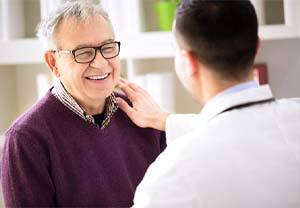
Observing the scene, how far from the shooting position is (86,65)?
152 cm

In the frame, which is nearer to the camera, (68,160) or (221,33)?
(221,33)

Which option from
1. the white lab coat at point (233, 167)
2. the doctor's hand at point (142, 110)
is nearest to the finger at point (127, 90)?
the doctor's hand at point (142, 110)

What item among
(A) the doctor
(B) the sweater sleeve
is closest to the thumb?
(B) the sweater sleeve

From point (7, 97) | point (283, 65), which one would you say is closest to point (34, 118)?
point (7, 97)

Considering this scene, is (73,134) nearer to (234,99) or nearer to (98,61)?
(98,61)

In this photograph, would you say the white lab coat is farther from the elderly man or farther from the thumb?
the thumb

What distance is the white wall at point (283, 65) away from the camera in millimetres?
2275

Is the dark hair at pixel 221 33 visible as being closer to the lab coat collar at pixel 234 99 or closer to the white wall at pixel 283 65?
the lab coat collar at pixel 234 99

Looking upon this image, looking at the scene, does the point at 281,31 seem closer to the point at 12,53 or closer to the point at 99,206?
the point at 99,206

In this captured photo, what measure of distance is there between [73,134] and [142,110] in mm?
268

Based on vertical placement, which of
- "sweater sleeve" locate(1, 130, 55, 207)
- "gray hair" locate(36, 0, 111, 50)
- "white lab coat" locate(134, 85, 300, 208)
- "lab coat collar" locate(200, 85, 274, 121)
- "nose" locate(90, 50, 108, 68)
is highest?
"gray hair" locate(36, 0, 111, 50)

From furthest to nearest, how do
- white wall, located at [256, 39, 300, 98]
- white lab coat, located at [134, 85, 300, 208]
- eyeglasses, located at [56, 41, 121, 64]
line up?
white wall, located at [256, 39, 300, 98]
eyeglasses, located at [56, 41, 121, 64]
white lab coat, located at [134, 85, 300, 208]

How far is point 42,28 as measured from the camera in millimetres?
1520

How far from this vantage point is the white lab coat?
0.97m
